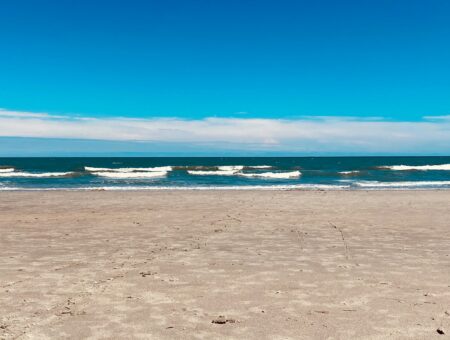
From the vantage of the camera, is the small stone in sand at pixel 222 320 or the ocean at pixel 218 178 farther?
the ocean at pixel 218 178

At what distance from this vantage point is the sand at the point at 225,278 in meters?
4.79

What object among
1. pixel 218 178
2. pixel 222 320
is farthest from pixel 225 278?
pixel 218 178

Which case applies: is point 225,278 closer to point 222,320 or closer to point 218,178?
point 222,320

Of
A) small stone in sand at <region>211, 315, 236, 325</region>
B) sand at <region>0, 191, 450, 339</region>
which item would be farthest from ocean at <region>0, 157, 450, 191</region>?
small stone in sand at <region>211, 315, 236, 325</region>

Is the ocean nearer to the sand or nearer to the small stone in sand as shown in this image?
the sand

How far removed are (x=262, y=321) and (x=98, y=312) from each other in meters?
1.95

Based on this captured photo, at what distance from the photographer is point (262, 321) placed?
4.94 metres

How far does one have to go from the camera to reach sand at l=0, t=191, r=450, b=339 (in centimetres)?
479

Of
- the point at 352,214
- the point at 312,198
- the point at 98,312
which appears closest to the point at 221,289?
the point at 98,312

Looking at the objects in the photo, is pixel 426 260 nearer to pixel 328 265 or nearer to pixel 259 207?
pixel 328 265

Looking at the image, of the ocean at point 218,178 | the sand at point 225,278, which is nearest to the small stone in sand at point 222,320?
the sand at point 225,278

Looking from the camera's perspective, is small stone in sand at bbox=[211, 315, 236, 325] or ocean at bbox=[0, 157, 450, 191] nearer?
small stone in sand at bbox=[211, 315, 236, 325]

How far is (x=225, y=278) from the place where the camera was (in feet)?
21.9

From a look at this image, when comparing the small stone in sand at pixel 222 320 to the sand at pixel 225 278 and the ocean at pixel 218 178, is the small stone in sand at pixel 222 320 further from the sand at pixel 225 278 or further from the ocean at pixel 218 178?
the ocean at pixel 218 178
